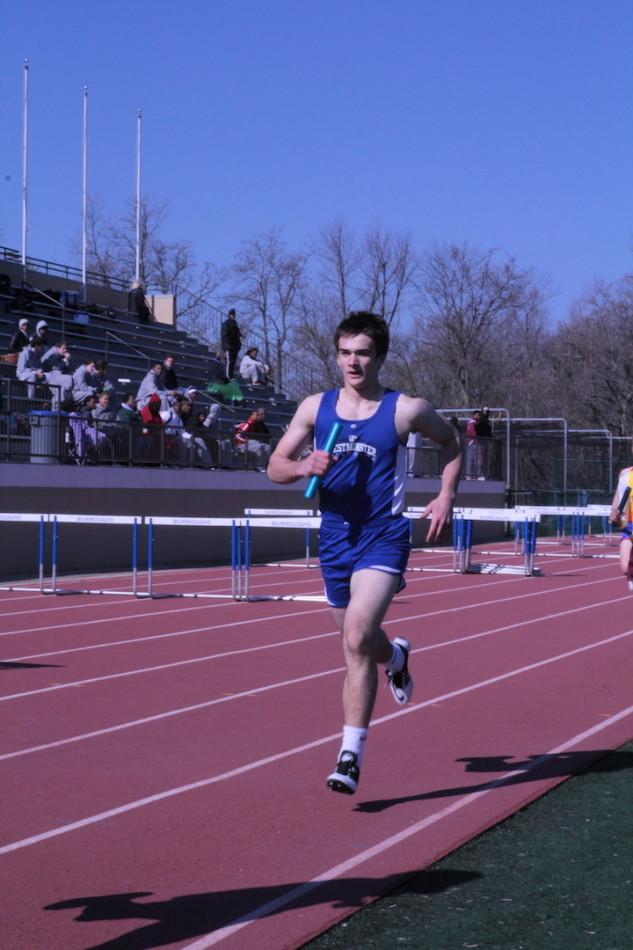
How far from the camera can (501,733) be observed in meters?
7.80

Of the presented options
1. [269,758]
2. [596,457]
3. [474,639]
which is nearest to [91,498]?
[474,639]

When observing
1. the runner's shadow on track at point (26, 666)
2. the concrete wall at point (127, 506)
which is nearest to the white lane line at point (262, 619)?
the runner's shadow on track at point (26, 666)

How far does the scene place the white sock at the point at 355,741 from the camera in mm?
5828

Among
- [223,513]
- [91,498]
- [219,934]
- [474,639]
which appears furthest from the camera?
[223,513]

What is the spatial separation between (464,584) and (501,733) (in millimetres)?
12362

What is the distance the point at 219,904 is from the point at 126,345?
28.1 metres

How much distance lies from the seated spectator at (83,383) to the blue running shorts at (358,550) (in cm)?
1741

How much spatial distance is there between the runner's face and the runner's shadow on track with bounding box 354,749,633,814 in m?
1.82

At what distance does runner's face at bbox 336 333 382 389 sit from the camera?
5.99 meters

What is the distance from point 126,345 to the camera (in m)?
32.0

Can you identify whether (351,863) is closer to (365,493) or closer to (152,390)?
(365,493)

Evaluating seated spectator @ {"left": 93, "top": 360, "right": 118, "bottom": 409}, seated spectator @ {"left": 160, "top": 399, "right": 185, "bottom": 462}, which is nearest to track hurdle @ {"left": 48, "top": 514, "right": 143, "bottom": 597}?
seated spectator @ {"left": 93, "top": 360, "right": 118, "bottom": 409}

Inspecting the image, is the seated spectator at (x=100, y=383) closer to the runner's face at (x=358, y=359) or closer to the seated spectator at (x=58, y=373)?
Answer: the seated spectator at (x=58, y=373)

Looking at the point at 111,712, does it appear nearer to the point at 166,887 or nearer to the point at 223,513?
the point at 166,887
